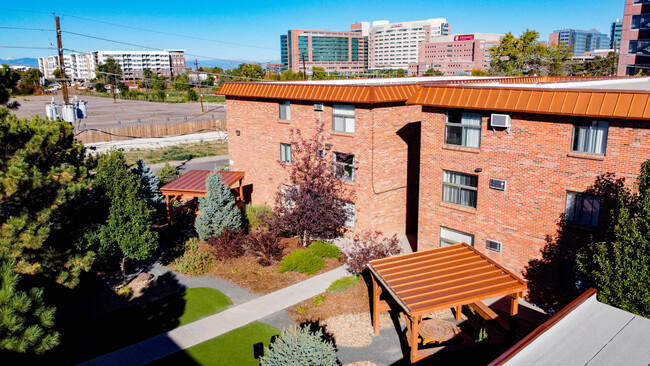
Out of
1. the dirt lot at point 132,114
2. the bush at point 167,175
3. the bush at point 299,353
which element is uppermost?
the dirt lot at point 132,114

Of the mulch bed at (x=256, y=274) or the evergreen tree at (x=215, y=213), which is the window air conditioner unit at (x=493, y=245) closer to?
the mulch bed at (x=256, y=274)

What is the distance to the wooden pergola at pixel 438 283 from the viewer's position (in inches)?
446

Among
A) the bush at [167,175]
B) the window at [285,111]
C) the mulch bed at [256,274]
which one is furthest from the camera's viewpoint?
the bush at [167,175]

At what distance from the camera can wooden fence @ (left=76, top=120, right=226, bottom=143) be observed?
53.4 m

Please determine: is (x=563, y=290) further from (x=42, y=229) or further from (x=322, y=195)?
(x=42, y=229)

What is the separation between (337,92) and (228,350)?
11.3 metres

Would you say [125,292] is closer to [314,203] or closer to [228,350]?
[228,350]

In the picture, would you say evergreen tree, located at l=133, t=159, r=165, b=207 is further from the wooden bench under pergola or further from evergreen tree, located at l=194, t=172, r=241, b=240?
evergreen tree, located at l=194, t=172, r=241, b=240

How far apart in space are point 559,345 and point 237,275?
12527 millimetres

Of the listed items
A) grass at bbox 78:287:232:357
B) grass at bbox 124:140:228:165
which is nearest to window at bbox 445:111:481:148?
grass at bbox 78:287:232:357

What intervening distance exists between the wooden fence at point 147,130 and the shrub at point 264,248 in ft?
132

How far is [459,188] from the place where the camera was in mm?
16922

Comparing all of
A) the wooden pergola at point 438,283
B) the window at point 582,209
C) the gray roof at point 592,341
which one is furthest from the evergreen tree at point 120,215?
the window at point 582,209

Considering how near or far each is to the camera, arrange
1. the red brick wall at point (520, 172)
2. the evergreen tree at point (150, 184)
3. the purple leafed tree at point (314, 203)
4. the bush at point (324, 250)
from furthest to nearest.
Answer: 1. the evergreen tree at point (150, 184)
2. the purple leafed tree at point (314, 203)
3. the bush at point (324, 250)
4. the red brick wall at point (520, 172)
